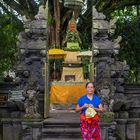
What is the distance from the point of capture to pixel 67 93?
14734 millimetres

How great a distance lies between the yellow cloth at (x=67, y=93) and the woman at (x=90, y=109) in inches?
291

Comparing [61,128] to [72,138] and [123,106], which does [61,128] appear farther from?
[123,106]

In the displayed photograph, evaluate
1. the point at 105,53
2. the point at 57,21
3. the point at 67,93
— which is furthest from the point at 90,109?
the point at 57,21

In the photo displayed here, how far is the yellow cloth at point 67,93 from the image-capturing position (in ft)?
48.2

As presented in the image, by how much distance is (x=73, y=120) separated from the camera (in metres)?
11.3

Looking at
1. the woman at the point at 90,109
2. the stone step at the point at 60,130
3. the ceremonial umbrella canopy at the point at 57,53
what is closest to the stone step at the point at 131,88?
the ceremonial umbrella canopy at the point at 57,53

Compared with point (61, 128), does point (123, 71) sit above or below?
above

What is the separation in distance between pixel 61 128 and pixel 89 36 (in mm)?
8702

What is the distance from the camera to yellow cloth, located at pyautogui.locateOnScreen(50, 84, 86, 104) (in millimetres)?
14695

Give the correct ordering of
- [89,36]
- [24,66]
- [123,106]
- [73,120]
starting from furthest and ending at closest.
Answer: [89,36] → [24,66] → [123,106] → [73,120]

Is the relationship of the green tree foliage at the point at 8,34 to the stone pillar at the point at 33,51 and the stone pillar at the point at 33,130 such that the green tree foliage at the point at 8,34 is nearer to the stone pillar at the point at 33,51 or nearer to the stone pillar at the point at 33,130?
the stone pillar at the point at 33,51

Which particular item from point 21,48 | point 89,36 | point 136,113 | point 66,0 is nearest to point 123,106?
point 136,113

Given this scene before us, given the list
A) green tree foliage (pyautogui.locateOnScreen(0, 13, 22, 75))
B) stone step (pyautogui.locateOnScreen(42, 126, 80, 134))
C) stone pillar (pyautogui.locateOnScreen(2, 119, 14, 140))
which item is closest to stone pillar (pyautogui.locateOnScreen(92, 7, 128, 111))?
stone step (pyautogui.locateOnScreen(42, 126, 80, 134))

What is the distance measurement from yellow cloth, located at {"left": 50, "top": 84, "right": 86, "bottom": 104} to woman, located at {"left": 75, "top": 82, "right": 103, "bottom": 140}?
7387mm
